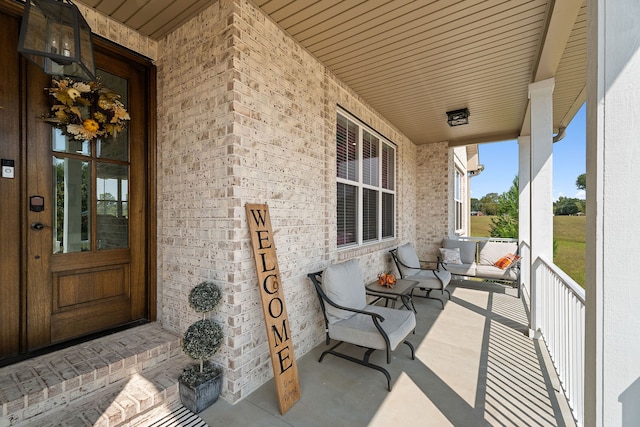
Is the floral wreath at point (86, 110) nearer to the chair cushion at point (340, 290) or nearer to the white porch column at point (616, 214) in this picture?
the chair cushion at point (340, 290)

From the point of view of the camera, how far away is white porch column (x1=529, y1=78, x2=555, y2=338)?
3.26 m

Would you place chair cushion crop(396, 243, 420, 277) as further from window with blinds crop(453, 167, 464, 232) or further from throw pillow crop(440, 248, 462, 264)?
window with blinds crop(453, 167, 464, 232)

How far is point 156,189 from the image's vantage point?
9.26 ft

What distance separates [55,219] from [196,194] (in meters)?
1.09

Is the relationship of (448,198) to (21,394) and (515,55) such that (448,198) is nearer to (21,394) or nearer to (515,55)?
(515,55)

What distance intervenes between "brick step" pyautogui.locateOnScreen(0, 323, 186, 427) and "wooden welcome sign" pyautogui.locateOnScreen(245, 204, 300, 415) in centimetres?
81

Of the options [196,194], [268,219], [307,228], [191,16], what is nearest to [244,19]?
[191,16]

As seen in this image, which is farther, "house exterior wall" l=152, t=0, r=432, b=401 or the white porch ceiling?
the white porch ceiling

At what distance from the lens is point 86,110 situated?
2408 millimetres

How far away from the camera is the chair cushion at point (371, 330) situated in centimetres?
251

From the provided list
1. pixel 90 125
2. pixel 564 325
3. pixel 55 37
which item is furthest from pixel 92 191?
pixel 564 325

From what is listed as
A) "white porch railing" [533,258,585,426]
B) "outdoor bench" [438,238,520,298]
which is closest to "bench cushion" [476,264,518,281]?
"outdoor bench" [438,238,520,298]

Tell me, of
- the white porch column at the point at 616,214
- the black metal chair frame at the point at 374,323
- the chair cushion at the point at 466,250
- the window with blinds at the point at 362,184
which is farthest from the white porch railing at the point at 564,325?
the chair cushion at the point at 466,250

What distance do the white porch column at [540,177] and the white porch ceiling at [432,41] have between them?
25 centimetres
